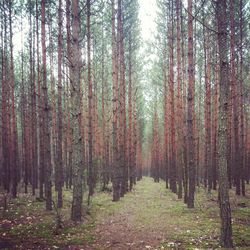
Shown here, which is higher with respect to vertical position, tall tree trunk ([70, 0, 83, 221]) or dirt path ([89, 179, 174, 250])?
tall tree trunk ([70, 0, 83, 221])

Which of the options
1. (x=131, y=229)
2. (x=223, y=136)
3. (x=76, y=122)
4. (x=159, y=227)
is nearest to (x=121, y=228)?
(x=131, y=229)

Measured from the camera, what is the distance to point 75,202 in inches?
353

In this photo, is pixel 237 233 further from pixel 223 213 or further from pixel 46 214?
pixel 46 214

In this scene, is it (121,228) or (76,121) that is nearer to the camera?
(121,228)

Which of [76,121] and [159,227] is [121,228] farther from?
[76,121]

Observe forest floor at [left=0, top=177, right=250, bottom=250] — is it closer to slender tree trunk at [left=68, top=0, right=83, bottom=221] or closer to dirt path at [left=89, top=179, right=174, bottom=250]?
dirt path at [left=89, top=179, right=174, bottom=250]

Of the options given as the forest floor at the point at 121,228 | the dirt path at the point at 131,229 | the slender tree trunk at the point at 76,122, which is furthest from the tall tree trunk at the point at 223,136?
the slender tree trunk at the point at 76,122

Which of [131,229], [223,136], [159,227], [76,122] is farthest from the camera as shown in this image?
[76,122]

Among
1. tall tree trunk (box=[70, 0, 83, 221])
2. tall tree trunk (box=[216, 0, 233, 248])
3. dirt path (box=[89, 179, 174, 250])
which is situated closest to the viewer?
tall tree trunk (box=[216, 0, 233, 248])

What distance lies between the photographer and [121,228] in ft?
27.4

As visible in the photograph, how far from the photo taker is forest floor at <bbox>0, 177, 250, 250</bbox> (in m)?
6.54

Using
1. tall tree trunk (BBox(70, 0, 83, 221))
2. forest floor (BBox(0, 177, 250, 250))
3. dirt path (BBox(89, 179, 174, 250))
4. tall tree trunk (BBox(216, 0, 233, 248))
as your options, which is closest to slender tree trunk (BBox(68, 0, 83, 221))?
tall tree trunk (BBox(70, 0, 83, 221))

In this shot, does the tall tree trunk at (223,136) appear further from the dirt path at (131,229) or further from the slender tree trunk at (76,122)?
the slender tree trunk at (76,122)

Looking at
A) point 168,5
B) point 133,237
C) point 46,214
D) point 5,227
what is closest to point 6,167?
point 46,214
